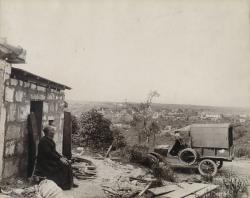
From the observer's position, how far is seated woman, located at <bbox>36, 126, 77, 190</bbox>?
5660mm

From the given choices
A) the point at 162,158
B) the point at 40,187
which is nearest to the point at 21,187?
the point at 40,187

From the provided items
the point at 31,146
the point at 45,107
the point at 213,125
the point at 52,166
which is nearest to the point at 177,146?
the point at 213,125

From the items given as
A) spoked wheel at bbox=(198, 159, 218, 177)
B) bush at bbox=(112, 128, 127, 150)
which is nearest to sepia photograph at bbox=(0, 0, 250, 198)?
spoked wheel at bbox=(198, 159, 218, 177)

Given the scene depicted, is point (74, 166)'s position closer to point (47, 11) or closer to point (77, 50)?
point (77, 50)

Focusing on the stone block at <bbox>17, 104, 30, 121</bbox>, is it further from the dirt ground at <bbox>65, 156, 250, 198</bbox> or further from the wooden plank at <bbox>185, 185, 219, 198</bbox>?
the wooden plank at <bbox>185, 185, 219, 198</bbox>

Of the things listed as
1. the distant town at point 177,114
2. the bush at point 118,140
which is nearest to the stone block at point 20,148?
the distant town at point 177,114

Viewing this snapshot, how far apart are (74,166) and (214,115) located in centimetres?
362

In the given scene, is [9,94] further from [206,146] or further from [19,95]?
[206,146]

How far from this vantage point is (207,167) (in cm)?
822

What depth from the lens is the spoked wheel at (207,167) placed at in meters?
8.12

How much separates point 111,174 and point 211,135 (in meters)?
2.77

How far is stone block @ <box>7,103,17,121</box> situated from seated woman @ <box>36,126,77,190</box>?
0.71 m

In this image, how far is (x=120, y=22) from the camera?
580cm

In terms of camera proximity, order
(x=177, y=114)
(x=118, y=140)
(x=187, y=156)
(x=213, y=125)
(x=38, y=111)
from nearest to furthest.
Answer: (x=38, y=111) → (x=213, y=125) → (x=187, y=156) → (x=177, y=114) → (x=118, y=140)
